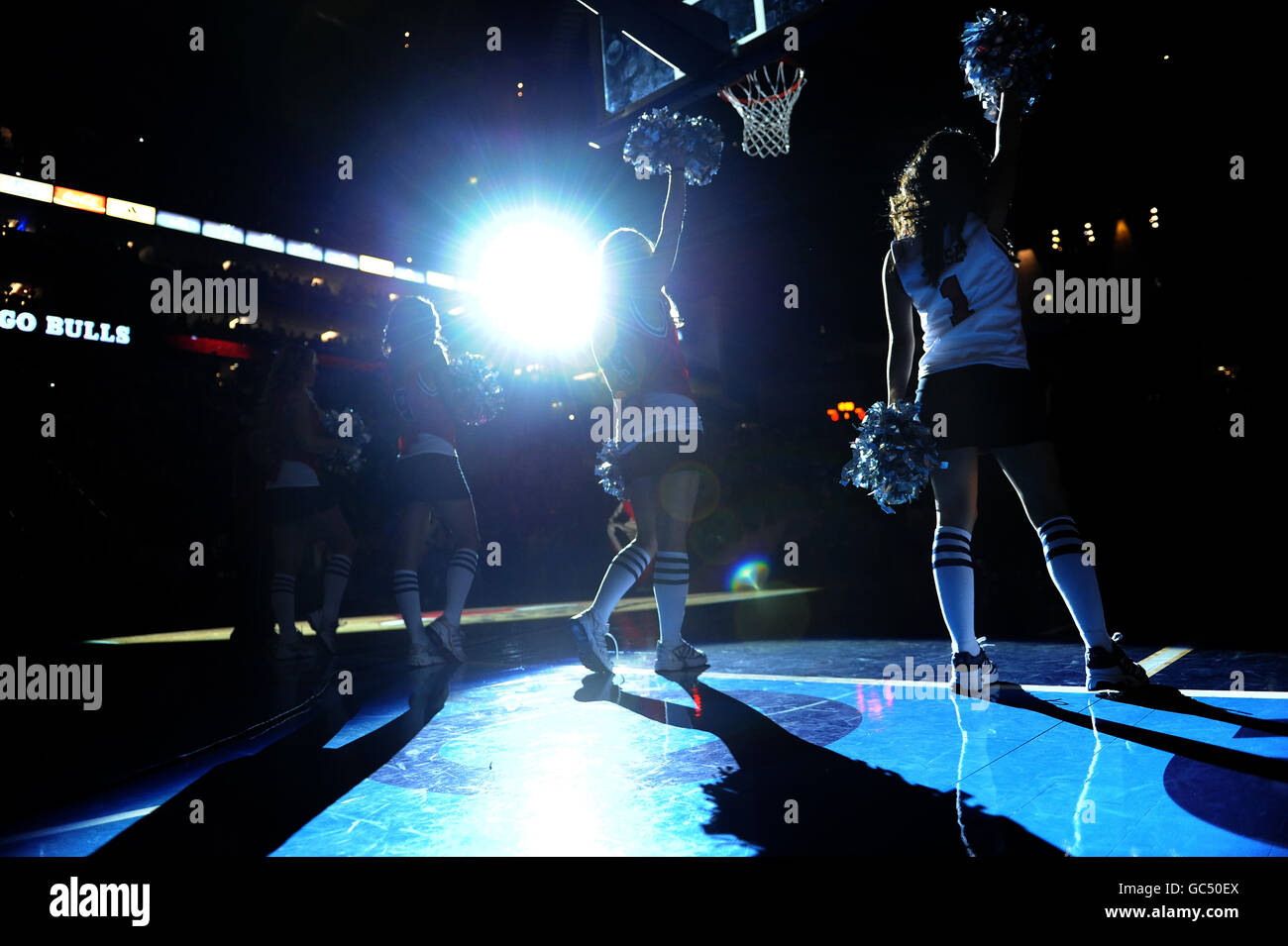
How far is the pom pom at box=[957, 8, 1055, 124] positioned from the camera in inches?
96.2

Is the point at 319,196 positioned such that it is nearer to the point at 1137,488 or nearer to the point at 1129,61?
the point at 1129,61

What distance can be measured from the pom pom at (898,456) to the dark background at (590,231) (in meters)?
1.85

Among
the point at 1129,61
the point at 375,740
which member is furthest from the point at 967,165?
the point at 1129,61

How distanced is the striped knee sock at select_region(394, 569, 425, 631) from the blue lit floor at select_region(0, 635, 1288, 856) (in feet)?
3.06

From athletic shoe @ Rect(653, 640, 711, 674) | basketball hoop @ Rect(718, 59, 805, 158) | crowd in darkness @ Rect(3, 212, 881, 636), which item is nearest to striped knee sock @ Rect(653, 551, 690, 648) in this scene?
athletic shoe @ Rect(653, 640, 711, 674)

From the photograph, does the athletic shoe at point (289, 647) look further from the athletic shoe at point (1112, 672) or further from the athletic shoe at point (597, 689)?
the athletic shoe at point (1112, 672)

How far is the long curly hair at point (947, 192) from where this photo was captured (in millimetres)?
2506

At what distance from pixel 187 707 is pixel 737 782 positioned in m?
2.25

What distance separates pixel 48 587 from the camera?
29.7 feet

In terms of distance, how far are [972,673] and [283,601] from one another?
3.36 meters

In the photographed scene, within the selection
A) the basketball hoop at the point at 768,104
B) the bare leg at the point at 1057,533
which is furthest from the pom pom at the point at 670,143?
the basketball hoop at the point at 768,104

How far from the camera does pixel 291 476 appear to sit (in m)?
4.02

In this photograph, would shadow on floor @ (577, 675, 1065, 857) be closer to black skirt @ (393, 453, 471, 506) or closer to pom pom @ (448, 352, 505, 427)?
black skirt @ (393, 453, 471, 506)

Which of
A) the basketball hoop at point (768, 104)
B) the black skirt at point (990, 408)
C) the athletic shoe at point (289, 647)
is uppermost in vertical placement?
the basketball hoop at point (768, 104)
